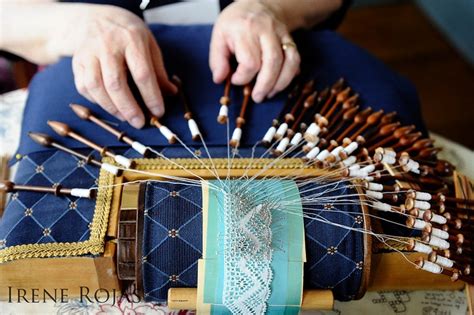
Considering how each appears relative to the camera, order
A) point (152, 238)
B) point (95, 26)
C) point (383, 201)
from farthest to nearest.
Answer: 1. point (95, 26)
2. point (383, 201)
3. point (152, 238)

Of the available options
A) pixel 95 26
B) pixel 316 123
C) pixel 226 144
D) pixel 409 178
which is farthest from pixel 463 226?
pixel 95 26

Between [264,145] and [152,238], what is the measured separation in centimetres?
27

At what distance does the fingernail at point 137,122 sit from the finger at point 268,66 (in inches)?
8.2

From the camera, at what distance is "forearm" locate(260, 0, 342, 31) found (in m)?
1.09

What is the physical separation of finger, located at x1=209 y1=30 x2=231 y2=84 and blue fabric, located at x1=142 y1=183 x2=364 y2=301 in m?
0.29

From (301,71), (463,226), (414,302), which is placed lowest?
(414,302)

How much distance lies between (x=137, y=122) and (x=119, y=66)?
0.33 feet

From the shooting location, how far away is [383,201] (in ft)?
2.69

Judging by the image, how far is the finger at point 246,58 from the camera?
94 centimetres

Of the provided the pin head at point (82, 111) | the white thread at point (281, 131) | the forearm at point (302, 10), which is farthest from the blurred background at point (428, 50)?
the white thread at point (281, 131)

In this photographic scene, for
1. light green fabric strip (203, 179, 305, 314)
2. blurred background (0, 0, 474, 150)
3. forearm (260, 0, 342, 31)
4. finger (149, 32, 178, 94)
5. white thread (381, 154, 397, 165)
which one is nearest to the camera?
light green fabric strip (203, 179, 305, 314)

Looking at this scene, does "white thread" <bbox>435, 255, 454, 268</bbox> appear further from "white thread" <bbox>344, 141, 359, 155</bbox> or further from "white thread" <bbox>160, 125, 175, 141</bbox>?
"white thread" <bbox>160, 125, 175, 141</bbox>

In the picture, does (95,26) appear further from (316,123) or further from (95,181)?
(316,123)

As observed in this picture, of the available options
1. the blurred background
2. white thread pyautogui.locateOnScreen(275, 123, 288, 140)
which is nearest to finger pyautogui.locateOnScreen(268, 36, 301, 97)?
white thread pyautogui.locateOnScreen(275, 123, 288, 140)
